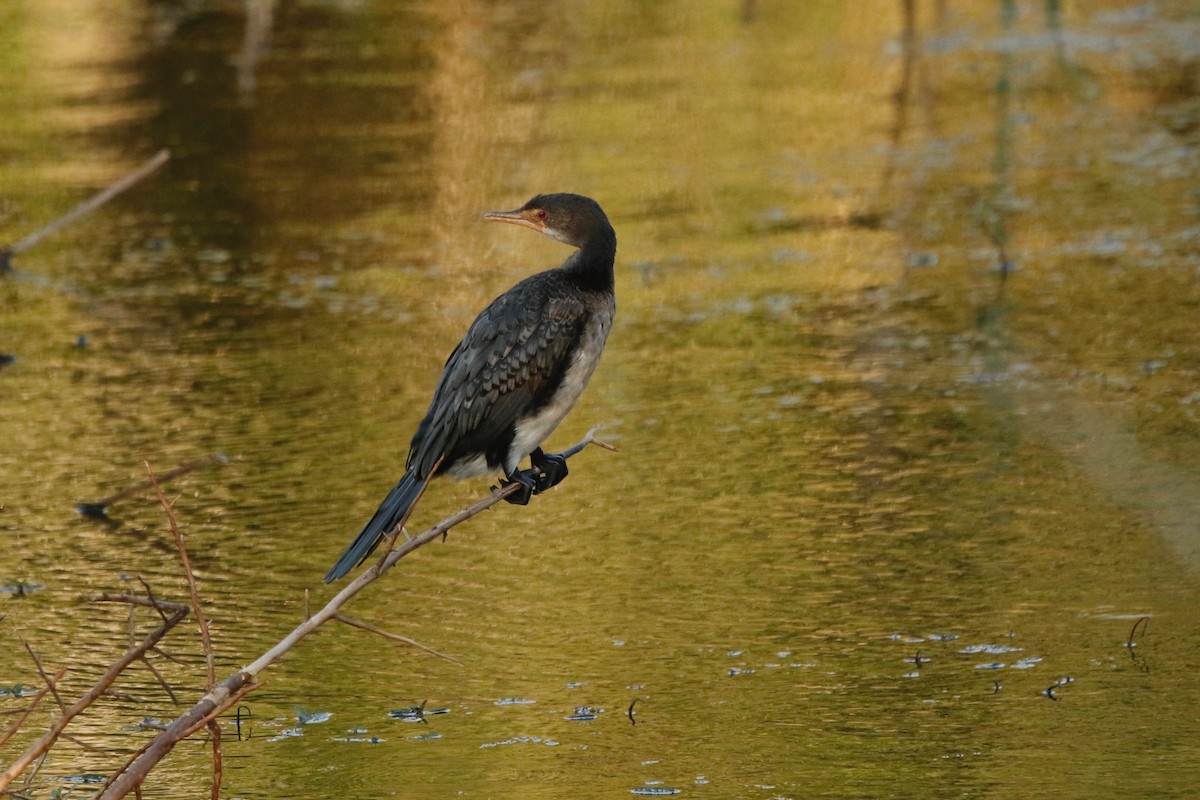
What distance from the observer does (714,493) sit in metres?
7.55

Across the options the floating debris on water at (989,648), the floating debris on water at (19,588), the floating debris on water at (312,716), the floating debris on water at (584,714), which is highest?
the floating debris on water at (584,714)

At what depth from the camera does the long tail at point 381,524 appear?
16.3 feet

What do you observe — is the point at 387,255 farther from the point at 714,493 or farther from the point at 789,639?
the point at 789,639

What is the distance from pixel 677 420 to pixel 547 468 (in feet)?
9.04

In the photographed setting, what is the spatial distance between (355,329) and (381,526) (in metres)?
5.09

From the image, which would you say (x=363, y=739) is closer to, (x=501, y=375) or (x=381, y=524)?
(x=381, y=524)

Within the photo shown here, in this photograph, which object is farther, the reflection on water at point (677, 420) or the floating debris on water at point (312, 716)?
the floating debris on water at point (312, 716)

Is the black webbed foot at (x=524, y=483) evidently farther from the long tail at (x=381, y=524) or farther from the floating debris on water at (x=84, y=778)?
the floating debris on water at (x=84, y=778)

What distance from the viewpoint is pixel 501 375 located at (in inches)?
214

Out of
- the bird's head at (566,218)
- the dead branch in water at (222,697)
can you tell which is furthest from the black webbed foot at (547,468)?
the dead branch in water at (222,697)

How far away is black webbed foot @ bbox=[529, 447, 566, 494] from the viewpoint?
18.6ft

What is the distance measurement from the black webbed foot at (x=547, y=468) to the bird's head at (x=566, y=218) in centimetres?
58

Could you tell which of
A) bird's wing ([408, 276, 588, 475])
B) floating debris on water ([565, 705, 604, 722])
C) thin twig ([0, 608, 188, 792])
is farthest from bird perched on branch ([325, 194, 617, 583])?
thin twig ([0, 608, 188, 792])

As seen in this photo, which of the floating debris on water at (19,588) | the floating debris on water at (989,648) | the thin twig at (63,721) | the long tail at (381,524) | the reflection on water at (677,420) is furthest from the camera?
the floating debris on water at (19,588)
